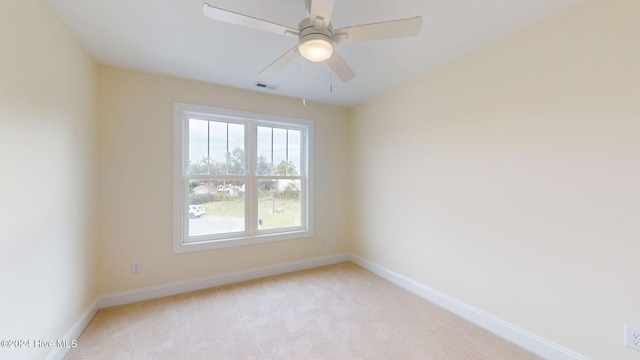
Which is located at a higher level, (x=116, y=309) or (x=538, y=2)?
(x=538, y=2)

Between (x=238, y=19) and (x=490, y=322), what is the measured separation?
2.91m

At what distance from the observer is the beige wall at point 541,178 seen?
154 cm

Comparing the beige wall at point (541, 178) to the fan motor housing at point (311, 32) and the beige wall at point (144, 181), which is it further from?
the beige wall at point (144, 181)

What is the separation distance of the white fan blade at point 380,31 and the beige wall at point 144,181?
6.68 ft

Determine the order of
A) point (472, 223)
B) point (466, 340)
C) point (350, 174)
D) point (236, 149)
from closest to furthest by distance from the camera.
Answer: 1. point (466, 340)
2. point (472, 223)
3. point (236, 149)
4. point (350, 174)

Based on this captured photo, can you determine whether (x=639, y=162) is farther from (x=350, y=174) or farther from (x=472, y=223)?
(x=350, y=174)

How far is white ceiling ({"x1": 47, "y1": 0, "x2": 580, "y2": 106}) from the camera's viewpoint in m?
1.70

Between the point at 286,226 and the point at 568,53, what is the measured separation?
3.26 meters

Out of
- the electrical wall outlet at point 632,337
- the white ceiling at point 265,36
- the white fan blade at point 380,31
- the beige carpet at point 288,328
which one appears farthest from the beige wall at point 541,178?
the white fan blade at point 380,31

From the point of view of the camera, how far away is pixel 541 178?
1872 millimetres

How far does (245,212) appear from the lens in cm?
332

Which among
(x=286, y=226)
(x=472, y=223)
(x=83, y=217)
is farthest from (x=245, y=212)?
(x=472, y=223)

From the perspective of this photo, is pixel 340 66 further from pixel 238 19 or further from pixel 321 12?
pixel 238 19

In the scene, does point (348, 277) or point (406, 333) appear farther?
point (348, 277)
